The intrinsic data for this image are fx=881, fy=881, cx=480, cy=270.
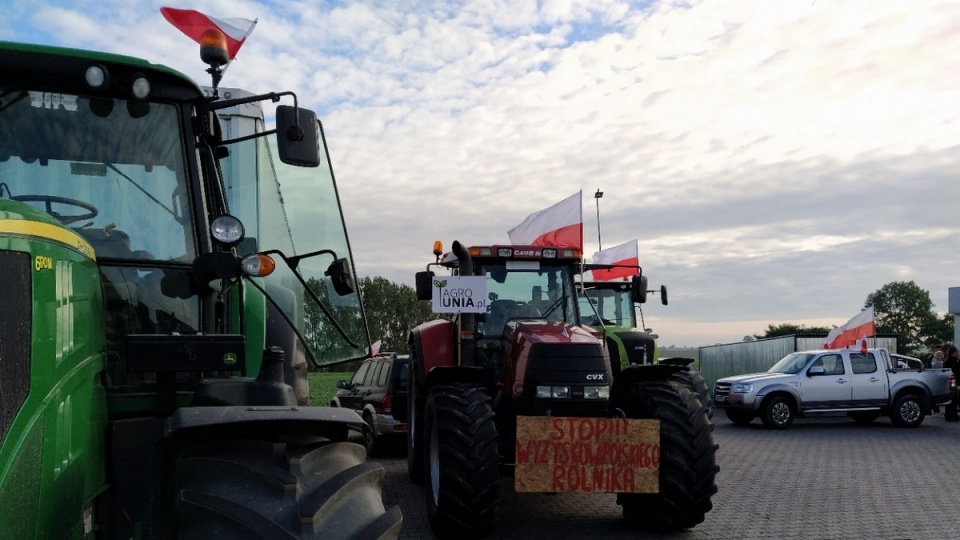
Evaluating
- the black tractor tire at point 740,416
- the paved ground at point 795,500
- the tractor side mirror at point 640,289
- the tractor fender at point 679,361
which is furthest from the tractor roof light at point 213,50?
the black tractor tire at point 740,416

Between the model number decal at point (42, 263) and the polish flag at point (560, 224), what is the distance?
1164 centimetres

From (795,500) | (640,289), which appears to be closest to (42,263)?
(795,500)

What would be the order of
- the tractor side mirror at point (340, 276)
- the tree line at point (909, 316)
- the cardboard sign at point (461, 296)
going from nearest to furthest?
the tractor side mirror at point (340, 276) < the cardboard sign at point (461, 296) < the tree line at point (909, 316)

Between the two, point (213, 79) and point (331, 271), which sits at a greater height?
point (213, 79)

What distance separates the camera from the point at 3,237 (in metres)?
2.46

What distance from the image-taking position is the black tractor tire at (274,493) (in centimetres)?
268

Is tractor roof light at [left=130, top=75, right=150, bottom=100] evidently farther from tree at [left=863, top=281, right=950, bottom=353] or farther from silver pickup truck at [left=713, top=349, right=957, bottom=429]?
tree at [left=863, top=281, right=950, bottom=353]

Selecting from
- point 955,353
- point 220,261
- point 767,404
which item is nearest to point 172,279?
point 220,261

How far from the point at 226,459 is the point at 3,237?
964 mm

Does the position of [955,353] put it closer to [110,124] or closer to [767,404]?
[767,404]

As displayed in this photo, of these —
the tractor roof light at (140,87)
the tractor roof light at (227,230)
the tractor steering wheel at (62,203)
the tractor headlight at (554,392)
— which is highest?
the tractor roof light at (140,87)

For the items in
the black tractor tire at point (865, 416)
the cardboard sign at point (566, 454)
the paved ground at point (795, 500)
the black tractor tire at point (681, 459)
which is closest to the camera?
the black tractor tire at point (681, 459)

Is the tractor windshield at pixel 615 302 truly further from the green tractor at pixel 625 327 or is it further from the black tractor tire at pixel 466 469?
the black tractor tire at pixel 466 469

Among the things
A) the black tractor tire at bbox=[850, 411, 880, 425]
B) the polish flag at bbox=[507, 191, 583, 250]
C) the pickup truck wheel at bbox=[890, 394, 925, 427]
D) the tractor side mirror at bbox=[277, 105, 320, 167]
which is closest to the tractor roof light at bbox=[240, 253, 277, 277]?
the tractor side mirror at bbox=[277, 105, 320, 167]
